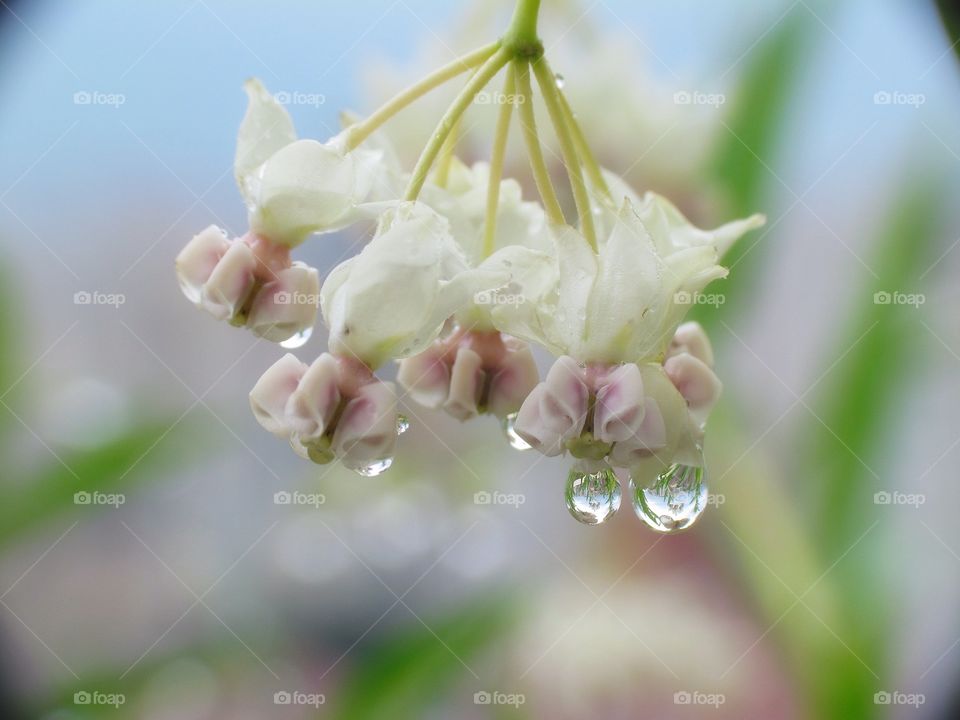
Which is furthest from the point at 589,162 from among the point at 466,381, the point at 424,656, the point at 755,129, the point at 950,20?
the point at 424,656

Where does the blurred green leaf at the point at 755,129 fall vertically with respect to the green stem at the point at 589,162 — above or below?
below

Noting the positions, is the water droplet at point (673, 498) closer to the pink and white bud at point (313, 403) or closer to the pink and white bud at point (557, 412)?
the pink and white bud at point (557, 412)

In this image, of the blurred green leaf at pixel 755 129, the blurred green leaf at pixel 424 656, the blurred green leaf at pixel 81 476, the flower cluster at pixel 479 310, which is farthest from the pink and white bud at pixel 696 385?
the blurred green leaf at pixel 81 476

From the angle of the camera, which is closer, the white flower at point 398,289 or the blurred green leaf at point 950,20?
the white flower at point 398,289

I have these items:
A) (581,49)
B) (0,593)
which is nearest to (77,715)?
(0,593)

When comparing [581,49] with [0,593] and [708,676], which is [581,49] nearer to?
[708,676]

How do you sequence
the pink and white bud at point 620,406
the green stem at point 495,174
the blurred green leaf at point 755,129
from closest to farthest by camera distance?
the pink and white bud at point 620,406
the green stem at point 495,174
the blurred green leaf at point 755,129

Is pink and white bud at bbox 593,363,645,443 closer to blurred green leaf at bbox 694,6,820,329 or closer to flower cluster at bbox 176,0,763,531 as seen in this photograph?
flower cluster at bbox 176,0,763,531

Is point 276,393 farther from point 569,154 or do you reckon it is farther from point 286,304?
point 569,154
